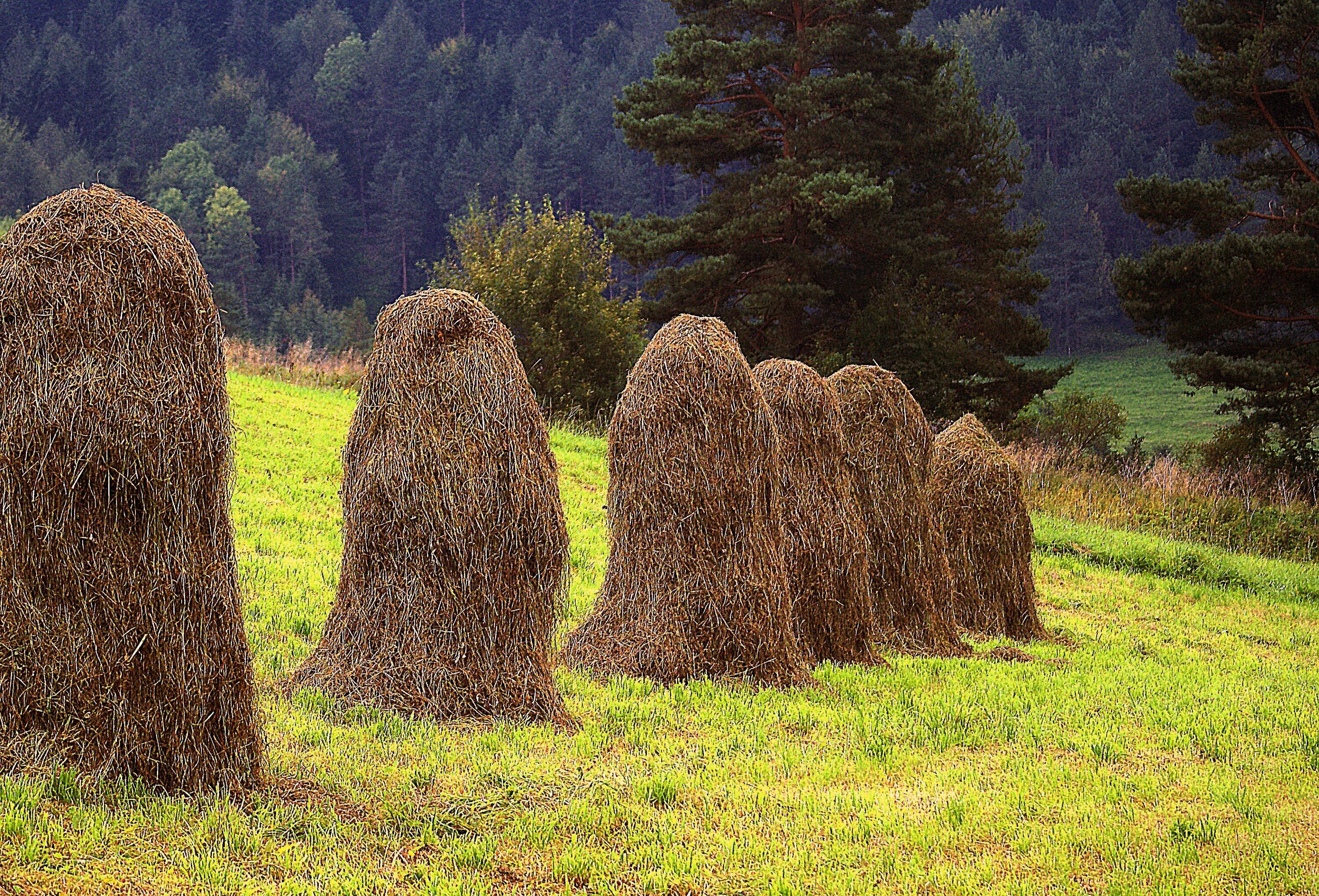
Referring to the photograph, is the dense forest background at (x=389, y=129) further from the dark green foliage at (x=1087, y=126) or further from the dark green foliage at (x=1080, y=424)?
the dark green foliage at (x=1080, y=424)

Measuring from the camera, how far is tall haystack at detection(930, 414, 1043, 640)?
35.7ft

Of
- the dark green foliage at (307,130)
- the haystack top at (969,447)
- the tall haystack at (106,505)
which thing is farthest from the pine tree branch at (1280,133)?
the dark green foliage at (307,130)

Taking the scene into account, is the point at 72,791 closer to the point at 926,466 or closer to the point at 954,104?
the point at 926,466

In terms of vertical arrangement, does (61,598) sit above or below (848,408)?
below

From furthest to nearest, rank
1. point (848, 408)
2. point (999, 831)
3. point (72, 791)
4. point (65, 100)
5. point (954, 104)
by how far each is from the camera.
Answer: point (65, 100)
point (954, 104)
point (848, 408)
point (999, 831)
point (72, 791)

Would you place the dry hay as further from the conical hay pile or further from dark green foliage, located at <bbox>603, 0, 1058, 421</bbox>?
dark green foliage, located at <bbox>603, 0, 1058, 421</bbox>

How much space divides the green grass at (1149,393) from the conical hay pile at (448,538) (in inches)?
1527

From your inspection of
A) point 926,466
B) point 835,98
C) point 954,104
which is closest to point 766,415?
point 926,466

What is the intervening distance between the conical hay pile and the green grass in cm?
3879

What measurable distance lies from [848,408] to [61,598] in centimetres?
668

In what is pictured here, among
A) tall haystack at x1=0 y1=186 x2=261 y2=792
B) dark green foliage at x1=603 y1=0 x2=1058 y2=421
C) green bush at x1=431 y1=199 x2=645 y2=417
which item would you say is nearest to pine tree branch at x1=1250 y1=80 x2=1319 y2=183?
dark green foliage at x1=603 y1=0 x2=1058 y2=421

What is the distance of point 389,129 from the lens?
92.9 meters

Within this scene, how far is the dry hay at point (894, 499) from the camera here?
9625 mm

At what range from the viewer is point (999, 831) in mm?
5461
